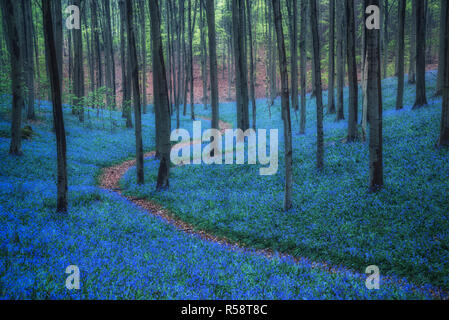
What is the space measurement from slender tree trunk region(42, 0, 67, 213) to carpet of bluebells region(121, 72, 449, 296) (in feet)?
13.3

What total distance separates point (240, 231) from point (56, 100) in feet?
22.6

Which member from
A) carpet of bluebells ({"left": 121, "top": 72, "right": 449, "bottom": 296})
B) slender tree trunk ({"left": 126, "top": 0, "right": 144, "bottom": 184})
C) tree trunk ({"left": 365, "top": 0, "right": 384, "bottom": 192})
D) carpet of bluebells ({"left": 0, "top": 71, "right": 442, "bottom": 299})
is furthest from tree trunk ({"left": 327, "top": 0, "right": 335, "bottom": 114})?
slender tree trunk ({"left": 126, "top": 0, "right": 144, "bottom": 184})

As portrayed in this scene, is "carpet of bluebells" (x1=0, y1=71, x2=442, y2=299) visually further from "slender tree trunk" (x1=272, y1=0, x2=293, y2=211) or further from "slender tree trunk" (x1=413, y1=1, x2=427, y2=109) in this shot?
"slender tree trunk" (x1=413, y1=1, x2=427, y2=109)

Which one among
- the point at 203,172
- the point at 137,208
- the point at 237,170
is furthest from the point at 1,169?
the point at 237,170

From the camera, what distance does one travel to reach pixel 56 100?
821 centimetres

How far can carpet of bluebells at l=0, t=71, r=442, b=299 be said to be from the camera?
492 cm

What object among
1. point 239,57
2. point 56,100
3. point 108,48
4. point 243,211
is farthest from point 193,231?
point 108,48

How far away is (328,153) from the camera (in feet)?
47.5

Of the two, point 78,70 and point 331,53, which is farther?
point 78,70

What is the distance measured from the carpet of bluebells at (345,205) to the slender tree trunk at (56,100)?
4055 millimetres

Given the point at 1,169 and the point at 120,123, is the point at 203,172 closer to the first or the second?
the point at 1,169

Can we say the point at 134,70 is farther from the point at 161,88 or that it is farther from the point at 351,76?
the point at 351,76

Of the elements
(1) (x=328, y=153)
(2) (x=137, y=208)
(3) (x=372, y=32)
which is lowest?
(2) (x=137, y=208)

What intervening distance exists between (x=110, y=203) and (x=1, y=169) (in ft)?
21.9
